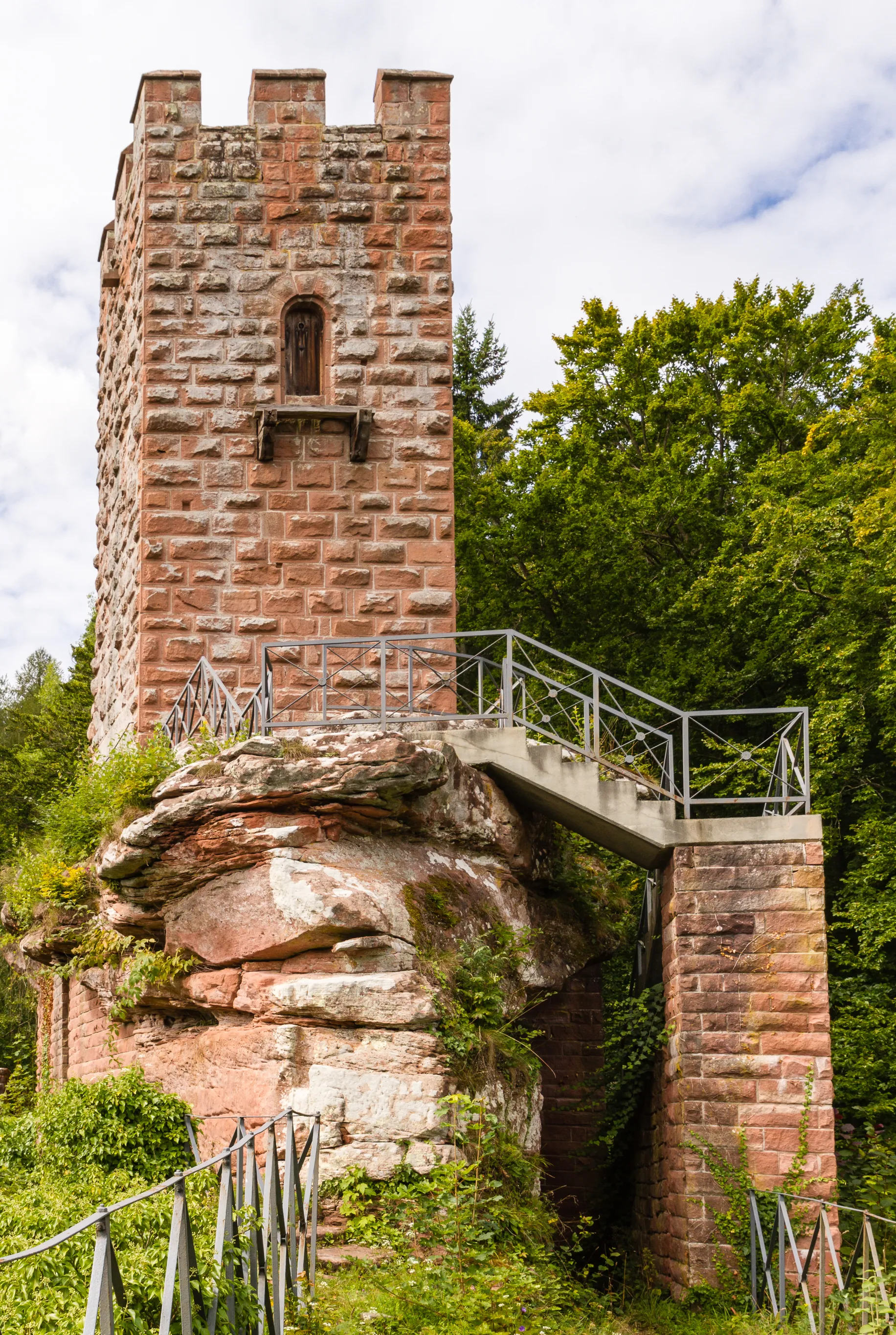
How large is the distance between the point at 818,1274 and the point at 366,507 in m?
6.95

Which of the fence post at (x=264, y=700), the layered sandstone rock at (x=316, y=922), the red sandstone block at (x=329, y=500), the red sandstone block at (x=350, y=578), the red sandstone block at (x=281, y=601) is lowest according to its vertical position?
the layered sandstone rock at (x=316, y=922)

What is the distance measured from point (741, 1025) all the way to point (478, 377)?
79.5ft

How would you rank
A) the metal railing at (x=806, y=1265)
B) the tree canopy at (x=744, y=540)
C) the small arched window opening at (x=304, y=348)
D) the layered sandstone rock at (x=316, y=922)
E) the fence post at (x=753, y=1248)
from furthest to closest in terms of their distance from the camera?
1. the tree canopy at (x=744, y=540)
2. the small arched window opening at (x=304, y=348)
3. the fence post at (x=753, y=1248)
4. the layered sandstone rock at (x=316, y=922)
5. the metal railing at (x=806, y=1265)

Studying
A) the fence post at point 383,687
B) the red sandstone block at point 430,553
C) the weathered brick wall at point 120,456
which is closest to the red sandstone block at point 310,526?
the red sandstone block at point 430,553

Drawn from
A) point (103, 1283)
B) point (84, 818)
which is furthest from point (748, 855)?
point (103, 1283)

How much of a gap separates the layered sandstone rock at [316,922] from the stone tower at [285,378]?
7.70ft

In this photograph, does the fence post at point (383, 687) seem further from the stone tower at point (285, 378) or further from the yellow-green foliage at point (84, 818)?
the stone tower at point (285, 378)

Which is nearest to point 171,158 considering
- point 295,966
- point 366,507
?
point 366,507

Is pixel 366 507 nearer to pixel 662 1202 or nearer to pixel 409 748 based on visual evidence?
pixel 409 748

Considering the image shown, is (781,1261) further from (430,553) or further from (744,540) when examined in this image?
(744,540)

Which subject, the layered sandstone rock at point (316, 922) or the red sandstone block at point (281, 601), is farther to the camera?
the red sandstone block at point (281, 601)

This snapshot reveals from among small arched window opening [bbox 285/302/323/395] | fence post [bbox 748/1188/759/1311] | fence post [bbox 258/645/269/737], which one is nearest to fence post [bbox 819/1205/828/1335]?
fence post [bbox 748/1188/759/1311]

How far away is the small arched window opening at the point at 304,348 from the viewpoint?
494 inches

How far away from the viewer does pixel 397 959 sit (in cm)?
926
